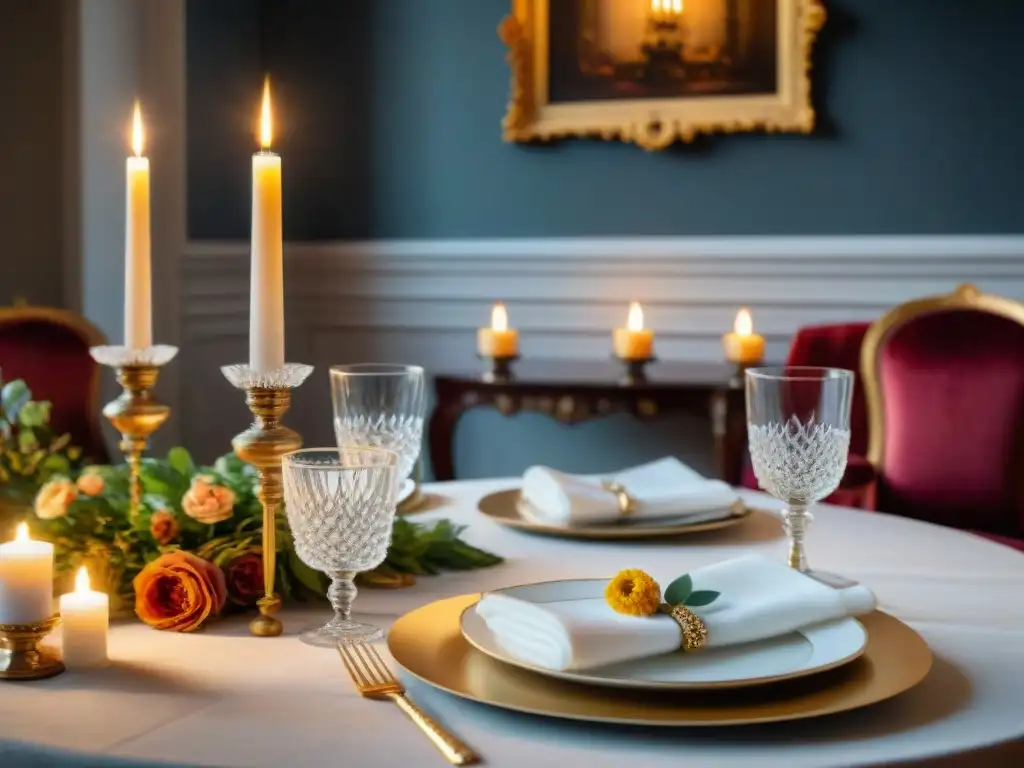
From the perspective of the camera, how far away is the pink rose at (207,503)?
1.02 meters

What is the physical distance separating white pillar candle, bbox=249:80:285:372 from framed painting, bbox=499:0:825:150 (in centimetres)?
224

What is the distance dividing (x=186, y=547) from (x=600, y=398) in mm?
1589

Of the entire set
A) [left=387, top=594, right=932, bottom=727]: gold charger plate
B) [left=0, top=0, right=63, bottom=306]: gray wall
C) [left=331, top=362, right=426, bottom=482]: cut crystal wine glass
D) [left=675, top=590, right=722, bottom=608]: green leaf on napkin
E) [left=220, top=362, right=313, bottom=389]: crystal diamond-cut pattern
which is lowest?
[left=387, top=594, right=932, bottom=727]: gold charger plate

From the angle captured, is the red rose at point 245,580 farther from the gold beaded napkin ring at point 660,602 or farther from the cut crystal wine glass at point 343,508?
the gold beaded napkin ring at point 660,602

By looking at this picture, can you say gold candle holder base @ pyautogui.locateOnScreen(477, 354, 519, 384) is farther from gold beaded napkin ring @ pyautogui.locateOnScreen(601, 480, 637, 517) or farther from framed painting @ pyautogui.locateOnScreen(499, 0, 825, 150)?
gold beaded napkin ring @ pyautogui.locateOnScreen(601, 480, 637, 517)

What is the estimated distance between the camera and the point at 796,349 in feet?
8.12

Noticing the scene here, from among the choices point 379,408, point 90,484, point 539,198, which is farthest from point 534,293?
point 90,484

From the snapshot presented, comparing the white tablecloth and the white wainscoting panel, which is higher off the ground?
the white wainscoting panel

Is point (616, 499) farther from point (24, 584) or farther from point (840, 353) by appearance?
point (840, 353)

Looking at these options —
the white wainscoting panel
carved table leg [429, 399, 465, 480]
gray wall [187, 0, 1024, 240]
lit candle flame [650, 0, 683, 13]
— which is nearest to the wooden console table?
carved table leg [429, 399, 465, 480]

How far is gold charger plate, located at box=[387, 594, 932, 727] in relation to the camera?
740mm

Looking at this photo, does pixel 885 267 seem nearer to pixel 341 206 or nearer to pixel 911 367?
pixel 911 367

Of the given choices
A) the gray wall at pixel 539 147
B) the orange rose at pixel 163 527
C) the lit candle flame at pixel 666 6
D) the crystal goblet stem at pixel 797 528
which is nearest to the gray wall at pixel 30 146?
the gray wall at pixel 539 147

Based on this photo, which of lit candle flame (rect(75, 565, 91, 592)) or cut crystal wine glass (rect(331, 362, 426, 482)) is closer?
lit candle flame (rect(75, 565, 91, 592))
